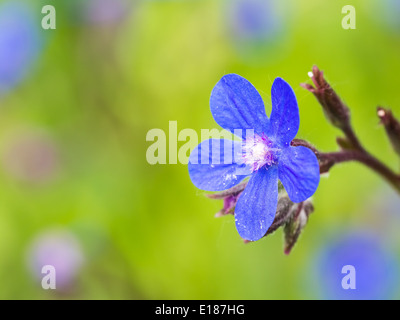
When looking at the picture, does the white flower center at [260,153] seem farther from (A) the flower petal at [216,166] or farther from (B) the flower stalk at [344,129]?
(B) the flower stalk at [344,129]

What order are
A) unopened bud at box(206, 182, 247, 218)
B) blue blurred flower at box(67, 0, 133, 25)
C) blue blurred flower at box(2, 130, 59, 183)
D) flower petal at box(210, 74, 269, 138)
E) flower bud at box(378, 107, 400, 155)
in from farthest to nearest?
blue blurred flower at box(67, 0, 133, 25) < blue blurred flower at box(2, 130, 59, 183) < flower bud at box(378, 107, 400, 155) < unopened bud at box(206, 182, 247, 218) < flower petal at box(210, 74, 269, 138)

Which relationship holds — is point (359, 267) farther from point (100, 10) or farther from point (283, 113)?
point (100, 10)

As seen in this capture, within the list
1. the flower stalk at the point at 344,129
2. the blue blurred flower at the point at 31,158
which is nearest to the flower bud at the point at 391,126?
the flower stalk at the point at 344,129

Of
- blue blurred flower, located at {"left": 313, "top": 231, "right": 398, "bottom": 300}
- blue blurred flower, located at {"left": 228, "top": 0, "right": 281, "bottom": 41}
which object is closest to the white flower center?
blue blurred flower, located at {"left": 313, "top": 231, "right": 398, "bottom": 300}

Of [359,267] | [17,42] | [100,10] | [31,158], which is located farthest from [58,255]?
[359,267]

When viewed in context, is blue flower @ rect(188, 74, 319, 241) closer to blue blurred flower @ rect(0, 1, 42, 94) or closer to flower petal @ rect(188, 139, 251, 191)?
flower petal @ rect(188, 139, 251, 191)

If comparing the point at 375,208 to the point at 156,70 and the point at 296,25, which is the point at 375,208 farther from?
the point at 156,70
